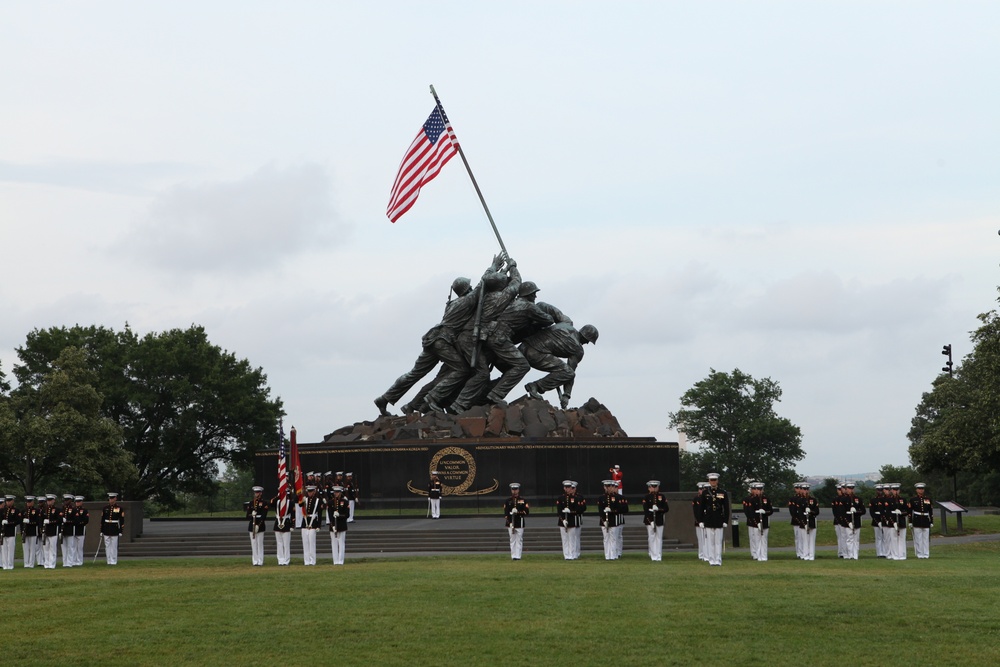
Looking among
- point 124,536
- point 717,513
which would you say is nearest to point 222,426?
point 124,536

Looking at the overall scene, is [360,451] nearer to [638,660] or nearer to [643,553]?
[643,553]

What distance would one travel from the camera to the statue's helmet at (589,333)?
48.8m

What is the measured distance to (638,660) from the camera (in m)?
13.9

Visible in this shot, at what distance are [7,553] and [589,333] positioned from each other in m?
25.4

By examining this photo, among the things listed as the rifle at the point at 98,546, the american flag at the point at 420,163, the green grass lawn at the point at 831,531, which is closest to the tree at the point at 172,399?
the american flag at the point at 420,163

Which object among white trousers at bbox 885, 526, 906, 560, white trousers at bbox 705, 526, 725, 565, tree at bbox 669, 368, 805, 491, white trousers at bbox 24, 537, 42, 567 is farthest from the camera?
tree at bbox 669, 368, 805, 491

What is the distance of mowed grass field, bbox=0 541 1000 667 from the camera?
14.3m

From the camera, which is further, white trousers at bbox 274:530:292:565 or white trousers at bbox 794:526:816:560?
white trousers at bbox 274:530:292:565

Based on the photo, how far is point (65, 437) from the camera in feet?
165

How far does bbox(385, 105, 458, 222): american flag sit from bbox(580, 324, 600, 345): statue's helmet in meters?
10.0

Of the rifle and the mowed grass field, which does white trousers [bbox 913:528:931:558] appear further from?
the rifle

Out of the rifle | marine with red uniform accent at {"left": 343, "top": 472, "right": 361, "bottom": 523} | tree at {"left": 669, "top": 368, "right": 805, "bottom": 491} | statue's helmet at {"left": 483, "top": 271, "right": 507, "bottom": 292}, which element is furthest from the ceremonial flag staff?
tree at {"left": 669, "top": 368, "right": 805, "bottom": 491}

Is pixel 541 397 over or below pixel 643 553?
over

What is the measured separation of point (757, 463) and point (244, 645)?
67934 mm
